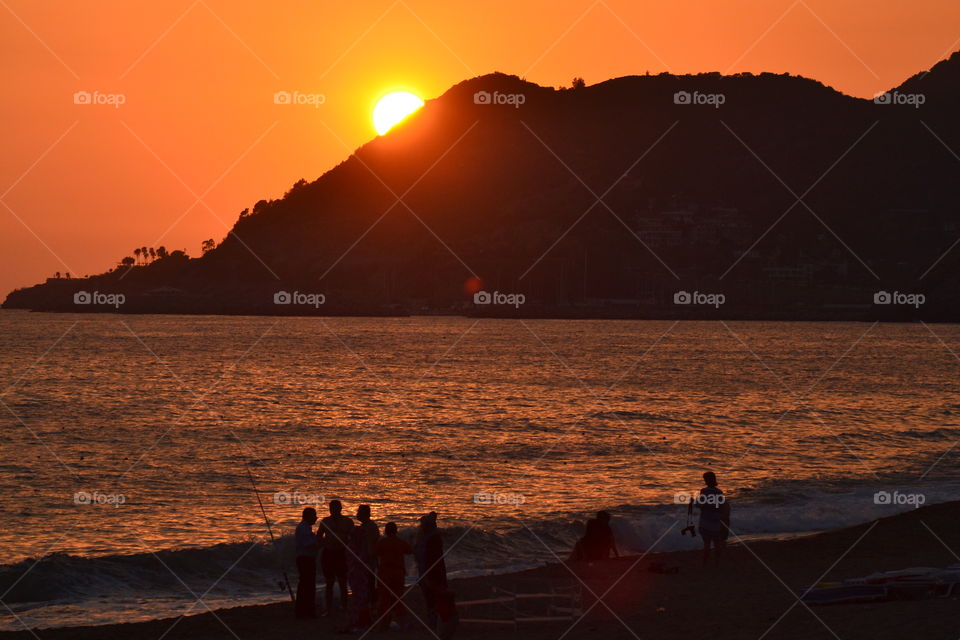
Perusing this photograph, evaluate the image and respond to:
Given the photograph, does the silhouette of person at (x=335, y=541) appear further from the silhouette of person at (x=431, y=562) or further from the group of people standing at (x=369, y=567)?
the silhouette of person at (x=431, y=562)

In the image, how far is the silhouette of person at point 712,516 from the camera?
62.2 ft

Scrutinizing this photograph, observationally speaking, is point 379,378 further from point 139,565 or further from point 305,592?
point 305,592

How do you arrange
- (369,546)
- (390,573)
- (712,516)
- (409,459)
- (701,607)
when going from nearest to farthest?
(390,573) → (369,546) → (701,607) → (712,516) → (409,459)

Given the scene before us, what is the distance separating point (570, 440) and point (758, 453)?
753cm

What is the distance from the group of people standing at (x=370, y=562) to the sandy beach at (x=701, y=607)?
36 centimetres

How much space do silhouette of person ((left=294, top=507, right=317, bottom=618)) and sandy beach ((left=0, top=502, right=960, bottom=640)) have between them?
9.7 inches

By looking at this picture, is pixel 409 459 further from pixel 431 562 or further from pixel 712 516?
pixel 431 562

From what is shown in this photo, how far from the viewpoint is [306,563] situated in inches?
611

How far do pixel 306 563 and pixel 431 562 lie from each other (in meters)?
2.16

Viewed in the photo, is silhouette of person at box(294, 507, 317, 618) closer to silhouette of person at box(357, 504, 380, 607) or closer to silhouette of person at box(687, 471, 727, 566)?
silhouette of person at box(357, 504, 380, 607)

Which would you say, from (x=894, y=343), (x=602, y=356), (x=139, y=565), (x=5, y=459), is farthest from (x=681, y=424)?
(x=894, y=343)

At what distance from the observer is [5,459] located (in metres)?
35.8

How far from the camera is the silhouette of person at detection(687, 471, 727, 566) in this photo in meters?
19.0

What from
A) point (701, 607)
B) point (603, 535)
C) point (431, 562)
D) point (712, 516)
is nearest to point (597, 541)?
point (603, 535)
